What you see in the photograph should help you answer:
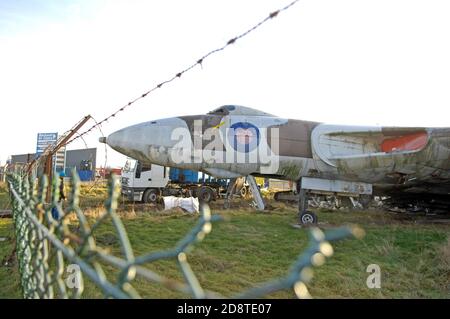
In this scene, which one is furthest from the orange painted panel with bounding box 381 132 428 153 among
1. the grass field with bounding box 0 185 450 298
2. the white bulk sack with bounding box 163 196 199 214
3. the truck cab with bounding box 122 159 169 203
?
the truck cab with bounding box 122 159 169 203

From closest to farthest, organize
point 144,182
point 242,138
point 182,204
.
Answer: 1. point 242,138
2. point 182,204
3. point 144,182

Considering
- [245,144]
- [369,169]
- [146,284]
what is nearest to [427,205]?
[369,169]

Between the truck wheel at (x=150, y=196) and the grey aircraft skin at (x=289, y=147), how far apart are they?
1026cm

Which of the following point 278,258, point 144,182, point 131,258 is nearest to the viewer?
point 131,258

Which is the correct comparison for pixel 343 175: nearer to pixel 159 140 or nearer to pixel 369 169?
pixel 369 169

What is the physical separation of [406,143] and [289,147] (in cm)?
317

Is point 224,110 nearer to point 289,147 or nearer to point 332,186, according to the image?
point 289,147

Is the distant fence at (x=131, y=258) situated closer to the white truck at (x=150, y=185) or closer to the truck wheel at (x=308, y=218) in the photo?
the truck wheel at (x=308, y=218)

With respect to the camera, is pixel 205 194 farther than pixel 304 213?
Yes

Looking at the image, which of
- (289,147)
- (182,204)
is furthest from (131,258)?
(182,204)

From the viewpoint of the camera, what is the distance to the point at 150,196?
786 inches

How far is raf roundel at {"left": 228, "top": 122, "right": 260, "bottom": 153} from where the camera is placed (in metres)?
10.0

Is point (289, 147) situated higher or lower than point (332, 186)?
higher

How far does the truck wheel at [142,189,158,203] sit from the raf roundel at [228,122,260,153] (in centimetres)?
1091
